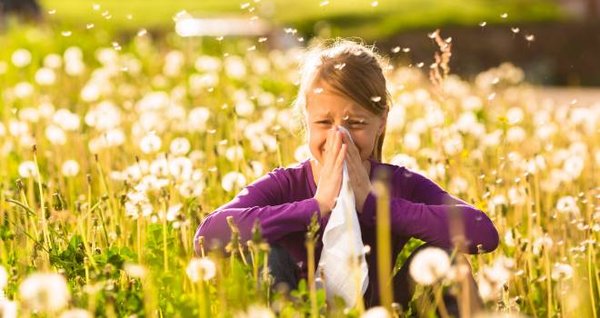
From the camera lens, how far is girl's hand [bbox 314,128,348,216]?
299 cm

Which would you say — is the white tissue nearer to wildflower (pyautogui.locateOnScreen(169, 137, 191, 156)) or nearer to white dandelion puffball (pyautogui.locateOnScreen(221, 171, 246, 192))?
white dandelion puffball (pyautogui.locateOnScreen(221, 171, 246, 192))

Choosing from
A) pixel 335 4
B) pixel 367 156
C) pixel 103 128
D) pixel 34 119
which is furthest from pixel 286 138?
pixel 335 4

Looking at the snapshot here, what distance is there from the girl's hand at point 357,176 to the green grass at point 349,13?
12.1 meters

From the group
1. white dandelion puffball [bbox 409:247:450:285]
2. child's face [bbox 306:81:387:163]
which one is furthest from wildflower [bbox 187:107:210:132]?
white dandelion puffball [bbox 409:247:450:285]

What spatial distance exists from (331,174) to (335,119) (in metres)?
0.18

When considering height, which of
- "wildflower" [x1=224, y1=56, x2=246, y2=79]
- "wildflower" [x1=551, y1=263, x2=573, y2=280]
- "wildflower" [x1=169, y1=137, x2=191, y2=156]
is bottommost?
"wildflower" [x1=551, y1=263, x2=573, y2=280]

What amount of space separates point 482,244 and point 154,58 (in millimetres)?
6578

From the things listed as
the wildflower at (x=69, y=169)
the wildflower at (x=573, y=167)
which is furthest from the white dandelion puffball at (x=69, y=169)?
the wildflower at (x=573, y=167)

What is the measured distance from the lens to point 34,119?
5.76m

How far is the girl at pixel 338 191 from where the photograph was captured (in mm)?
3008

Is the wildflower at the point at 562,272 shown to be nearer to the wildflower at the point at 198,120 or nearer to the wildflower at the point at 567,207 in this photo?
the wildflower at the point at 567,207

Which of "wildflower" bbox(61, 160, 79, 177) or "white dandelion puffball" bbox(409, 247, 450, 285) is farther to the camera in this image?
"wildflower" bbox(61, 160, 79, 177)

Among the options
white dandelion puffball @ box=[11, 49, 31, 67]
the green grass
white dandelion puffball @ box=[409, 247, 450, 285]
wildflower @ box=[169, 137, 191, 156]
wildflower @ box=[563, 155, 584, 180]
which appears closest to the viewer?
white dandelion puffball @ box=[409, 247, 450, 285]

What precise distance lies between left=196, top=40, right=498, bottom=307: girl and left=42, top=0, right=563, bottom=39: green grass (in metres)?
11.8
